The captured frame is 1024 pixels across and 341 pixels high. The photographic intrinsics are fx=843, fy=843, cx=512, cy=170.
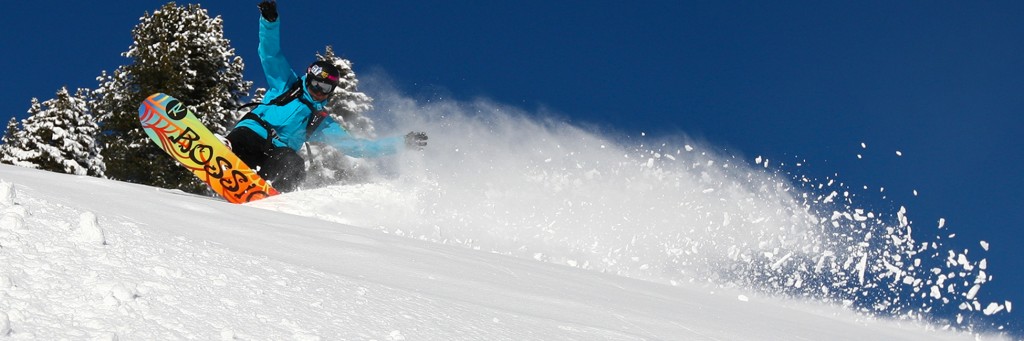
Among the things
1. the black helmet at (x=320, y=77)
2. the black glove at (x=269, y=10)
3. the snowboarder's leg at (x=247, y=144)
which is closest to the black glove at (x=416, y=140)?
the black helmet at (x=320, y=77)

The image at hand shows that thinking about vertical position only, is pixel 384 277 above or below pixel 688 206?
below

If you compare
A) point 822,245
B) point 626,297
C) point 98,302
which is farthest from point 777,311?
point 822,245

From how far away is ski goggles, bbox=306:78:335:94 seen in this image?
9.99m

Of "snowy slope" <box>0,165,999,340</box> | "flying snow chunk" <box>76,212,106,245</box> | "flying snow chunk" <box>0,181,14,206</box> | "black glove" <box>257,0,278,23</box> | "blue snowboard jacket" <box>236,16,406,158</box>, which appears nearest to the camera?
"snowy slope" <box>0,165,999,340</box>

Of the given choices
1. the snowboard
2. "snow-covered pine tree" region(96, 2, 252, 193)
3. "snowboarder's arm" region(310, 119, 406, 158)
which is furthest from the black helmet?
"snow-covered pine tree" region(96, 2, 252, 193)

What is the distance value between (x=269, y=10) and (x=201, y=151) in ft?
6.11

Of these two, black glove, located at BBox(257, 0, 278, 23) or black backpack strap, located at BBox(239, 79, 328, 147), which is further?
black backpack strap, located at BBox(239, 79, 328, 147)

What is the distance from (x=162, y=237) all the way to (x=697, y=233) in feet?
31.7

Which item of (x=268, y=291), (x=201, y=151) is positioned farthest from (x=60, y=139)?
(x=268, y=291)

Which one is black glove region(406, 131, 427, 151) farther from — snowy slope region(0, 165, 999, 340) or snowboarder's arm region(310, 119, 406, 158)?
snowy slope region(0, 165, 999, 340)

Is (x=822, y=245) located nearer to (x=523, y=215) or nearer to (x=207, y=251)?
(x=523, y=215)

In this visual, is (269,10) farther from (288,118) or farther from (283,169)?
(283,169)

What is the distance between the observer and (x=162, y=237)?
9.99ft

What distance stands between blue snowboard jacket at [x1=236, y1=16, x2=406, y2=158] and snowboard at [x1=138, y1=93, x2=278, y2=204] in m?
0.45
